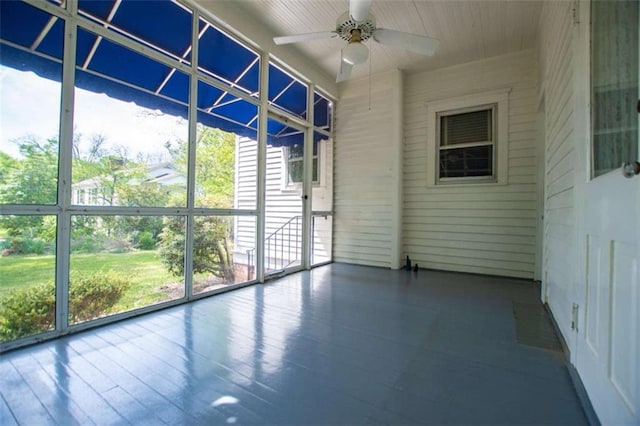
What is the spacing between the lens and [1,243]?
2.04 meters

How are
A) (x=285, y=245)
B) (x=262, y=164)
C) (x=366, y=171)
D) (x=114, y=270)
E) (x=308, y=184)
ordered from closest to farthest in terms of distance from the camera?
(x=114, y=270) → (x=262, y=164) → (x=308, y=184) → (x=285, y=245) → (x=366, y=171)

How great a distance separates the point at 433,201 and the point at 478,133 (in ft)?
4.01

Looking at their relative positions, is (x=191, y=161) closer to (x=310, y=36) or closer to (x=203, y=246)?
(x=203, y=246)

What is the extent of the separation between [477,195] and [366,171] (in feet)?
5.86

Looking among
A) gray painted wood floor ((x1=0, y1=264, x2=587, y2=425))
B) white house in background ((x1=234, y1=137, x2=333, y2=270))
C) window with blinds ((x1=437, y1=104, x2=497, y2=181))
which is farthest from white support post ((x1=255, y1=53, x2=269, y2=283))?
window with blinds ((x1=437, y1=104, x2=497, y2=181))

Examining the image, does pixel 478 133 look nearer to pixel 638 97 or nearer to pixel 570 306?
pixel 570 306

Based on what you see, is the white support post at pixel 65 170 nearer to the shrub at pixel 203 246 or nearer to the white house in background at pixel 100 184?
the white house in background at pixel 100 184

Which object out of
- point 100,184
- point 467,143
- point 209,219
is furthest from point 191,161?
point 467,143

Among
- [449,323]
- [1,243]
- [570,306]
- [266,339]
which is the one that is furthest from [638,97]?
[1,243]

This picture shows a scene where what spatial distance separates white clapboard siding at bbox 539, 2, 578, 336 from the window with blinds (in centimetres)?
140

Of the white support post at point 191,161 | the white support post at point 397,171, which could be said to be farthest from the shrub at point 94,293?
the white support post at point 397,171

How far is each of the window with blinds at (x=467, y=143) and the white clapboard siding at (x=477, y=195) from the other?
0.22 m

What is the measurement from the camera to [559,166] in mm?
2461

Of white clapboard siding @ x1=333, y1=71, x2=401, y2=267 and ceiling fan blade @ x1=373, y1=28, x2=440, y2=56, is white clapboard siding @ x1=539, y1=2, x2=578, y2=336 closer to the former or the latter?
ceiling fan blade @ x1=373, y1=28, x2=440, y2=56
